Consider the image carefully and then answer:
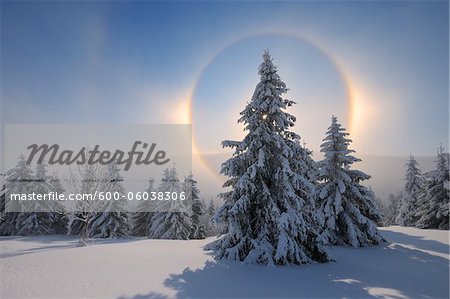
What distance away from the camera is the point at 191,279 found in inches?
436

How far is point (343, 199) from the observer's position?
21234 millimetres

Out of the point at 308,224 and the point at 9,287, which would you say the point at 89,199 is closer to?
the point at 9,287

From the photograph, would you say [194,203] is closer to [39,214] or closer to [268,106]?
[39,214]

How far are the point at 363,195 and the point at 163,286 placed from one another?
677 inches

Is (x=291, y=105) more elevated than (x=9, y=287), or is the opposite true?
(x=291, y=105)

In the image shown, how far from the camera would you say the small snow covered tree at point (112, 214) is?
33875mm

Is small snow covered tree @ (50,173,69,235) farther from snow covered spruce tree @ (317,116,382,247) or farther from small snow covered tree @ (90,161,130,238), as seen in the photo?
snow covered spruce tree @ (317,116,382,247)

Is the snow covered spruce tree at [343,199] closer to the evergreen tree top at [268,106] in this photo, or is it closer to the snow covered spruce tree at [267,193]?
the snow covered spruce tree at [267,193]

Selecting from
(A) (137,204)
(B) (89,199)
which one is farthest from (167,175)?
(B) (89,199)

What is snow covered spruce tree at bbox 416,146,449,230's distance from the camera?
31.4 m

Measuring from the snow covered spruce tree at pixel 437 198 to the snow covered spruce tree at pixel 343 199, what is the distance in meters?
15.3

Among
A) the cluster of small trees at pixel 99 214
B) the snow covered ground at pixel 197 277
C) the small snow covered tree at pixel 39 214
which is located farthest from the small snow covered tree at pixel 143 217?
the snow covered ground at pixel 197 277

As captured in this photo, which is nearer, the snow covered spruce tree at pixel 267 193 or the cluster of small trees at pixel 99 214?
the snow covered spruce tree at pixel 267 193

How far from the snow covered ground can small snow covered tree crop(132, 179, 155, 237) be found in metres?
27.8
